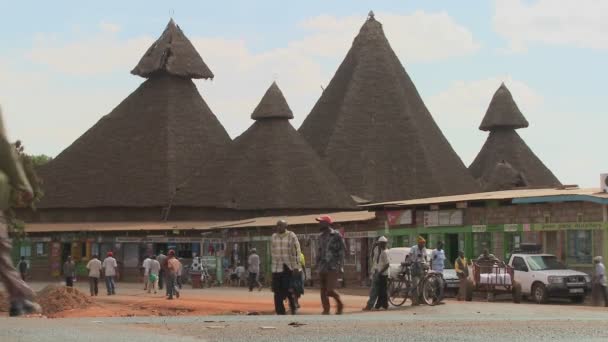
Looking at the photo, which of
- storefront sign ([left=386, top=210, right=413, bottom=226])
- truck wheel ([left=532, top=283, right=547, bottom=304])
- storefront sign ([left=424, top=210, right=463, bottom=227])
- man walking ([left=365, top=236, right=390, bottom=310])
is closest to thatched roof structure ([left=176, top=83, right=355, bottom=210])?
storefront sign ([left=386, top=210, right=413, bottom=226])

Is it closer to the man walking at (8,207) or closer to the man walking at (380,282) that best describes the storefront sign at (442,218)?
the man walking at (380,282)

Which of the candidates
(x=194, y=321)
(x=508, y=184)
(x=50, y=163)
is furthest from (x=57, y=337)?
(x=508, y=184)

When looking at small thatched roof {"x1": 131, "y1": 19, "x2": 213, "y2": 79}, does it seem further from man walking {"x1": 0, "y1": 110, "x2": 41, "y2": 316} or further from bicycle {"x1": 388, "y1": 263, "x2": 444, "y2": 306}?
man walking {"x1": 0, "y1": 110, "x2": 41, "y2": 316}

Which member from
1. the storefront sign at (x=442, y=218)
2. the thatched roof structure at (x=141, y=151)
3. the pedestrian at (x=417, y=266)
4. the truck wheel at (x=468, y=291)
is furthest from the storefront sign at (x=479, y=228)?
the thatched roof structure at (x=141, y=151)

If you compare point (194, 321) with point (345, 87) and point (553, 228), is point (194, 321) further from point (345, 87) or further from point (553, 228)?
point (345, 87)

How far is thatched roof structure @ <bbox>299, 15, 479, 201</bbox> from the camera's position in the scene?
75.3 m

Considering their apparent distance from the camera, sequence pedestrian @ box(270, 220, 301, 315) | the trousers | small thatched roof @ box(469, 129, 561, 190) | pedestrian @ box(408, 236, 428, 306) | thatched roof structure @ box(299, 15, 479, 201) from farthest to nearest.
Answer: small thatched roof @ box(469, 129, 561, 190) → thatched roof structure @ box(299, 15, 479, 201) → pedestrian @ box(408, 236, 428, 306) → pedestrian @ box(270, 220, 301, 315) → the trousers

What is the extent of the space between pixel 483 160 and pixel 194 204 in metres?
35.5

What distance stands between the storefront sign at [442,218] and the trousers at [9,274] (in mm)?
30407

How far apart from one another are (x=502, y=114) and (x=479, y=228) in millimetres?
61634

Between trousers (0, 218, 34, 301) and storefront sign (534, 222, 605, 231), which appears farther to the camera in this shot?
storefront sign (534, 222, 605, 231)

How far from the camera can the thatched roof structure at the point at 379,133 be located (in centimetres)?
7531

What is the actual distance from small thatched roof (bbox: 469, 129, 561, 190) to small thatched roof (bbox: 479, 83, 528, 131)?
1029 millimetres

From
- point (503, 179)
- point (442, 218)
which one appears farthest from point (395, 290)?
point (503, 179)
